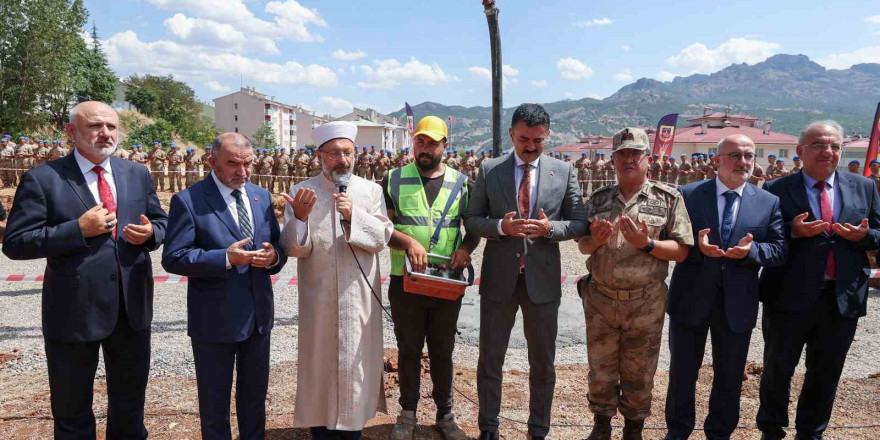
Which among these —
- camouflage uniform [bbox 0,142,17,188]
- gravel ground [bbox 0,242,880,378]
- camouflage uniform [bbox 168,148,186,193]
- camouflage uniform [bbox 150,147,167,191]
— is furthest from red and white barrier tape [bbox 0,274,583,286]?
camouflage uniform [bbox 0,142,17,188]

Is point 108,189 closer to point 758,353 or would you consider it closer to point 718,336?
point 718,336

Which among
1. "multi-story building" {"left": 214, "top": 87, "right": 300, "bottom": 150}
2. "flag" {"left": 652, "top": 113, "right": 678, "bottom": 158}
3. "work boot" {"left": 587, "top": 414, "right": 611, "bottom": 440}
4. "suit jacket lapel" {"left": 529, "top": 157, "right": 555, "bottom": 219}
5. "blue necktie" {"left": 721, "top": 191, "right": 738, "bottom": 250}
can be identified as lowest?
"work boot" {"left": 587, "top": 414, "right": 611, "bottom": 440}

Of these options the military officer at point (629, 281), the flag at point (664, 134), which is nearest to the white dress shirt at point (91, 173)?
the military officer at point (629, 281)

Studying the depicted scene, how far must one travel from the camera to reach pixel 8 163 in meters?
23.3

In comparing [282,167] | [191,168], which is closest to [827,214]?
[282,167]

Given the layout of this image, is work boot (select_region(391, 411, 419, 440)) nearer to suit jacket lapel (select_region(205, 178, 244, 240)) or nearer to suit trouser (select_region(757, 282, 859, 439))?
suit jacket lapel (select_region(205, 178, 244, 240))

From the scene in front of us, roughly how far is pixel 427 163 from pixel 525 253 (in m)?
0.91

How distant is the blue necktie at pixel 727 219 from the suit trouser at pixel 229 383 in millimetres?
2868

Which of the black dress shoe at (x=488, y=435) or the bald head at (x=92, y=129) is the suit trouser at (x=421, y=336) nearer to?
the black dress shoe at (x=488, y=435)

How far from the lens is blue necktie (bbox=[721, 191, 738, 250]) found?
342cm

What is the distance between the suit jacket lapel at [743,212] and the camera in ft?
11.1

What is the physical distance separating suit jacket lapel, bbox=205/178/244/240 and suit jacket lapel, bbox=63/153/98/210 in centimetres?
61

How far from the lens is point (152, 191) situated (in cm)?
335

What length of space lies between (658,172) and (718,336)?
22.8 m
